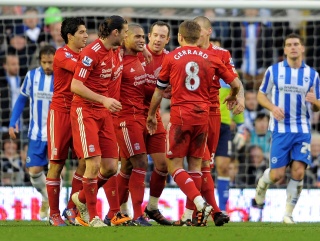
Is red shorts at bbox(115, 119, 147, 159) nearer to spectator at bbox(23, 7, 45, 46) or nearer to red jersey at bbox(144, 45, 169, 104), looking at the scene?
red jersey at bbox(144, 45, 169, 104)

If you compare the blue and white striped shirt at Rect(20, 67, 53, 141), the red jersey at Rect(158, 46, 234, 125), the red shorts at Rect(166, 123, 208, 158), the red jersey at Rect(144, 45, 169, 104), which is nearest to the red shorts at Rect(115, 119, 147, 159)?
the red jersey at Rect(144, 45, 169, 104)

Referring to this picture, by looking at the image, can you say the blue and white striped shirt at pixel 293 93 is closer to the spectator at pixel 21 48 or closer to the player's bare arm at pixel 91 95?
the player's bare arm at pixel 91 95

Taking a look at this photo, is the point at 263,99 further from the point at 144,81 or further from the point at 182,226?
the point at 182,226

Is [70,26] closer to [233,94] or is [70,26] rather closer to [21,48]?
[233,94]

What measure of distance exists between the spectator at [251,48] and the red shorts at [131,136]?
235 inches

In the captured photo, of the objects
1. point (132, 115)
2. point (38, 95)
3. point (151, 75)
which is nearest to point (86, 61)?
point (132, 115)

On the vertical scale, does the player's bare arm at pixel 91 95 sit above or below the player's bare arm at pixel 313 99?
above

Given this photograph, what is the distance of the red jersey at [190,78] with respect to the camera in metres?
10.7

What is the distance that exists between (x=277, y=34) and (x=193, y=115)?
7071 millimetres

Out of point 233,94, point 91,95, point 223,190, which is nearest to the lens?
point 91,95

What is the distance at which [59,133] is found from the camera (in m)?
11.1

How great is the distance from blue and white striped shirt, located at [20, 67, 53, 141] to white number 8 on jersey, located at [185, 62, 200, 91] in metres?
3.37

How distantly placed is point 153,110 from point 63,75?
1.07 meters

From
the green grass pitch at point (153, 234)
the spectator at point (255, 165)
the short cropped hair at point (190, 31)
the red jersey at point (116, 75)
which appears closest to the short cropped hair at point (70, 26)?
the red jersey at point (116, 75)
